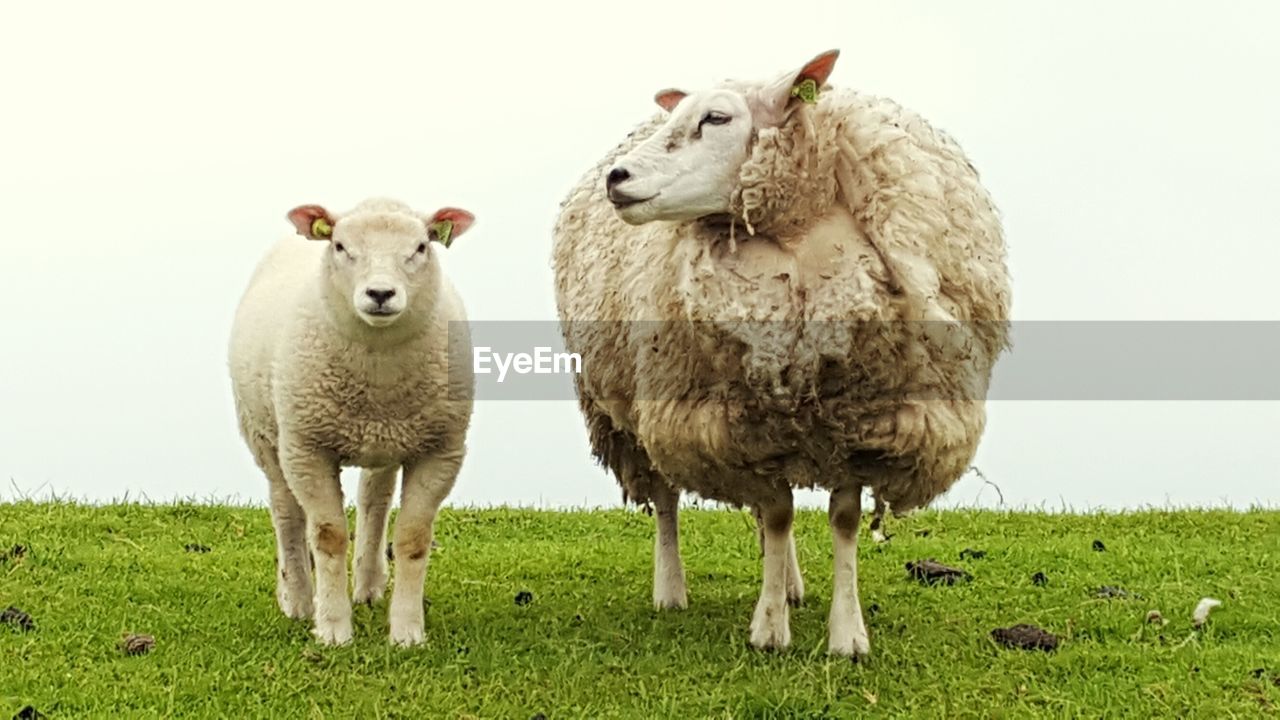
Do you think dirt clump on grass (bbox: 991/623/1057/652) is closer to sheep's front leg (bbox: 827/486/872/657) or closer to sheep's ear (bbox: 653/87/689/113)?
sheep's front leg (bbox: 827/486/872/657)

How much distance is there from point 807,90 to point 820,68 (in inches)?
4.3

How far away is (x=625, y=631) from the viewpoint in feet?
26.5

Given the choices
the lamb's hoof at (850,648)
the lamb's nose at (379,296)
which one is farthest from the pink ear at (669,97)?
the lamb's hoof at (850,648)

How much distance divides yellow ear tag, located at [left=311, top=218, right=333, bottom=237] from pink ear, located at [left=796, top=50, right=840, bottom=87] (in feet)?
7.38

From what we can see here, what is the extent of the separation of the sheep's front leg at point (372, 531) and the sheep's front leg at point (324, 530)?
0.67 meters

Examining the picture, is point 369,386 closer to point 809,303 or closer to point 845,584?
point 809,303

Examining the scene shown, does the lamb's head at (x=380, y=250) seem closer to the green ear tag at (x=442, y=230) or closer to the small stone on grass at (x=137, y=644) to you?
the green ear tag at (x=442, y=230)

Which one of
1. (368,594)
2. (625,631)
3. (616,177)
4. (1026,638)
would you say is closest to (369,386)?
(616,177)

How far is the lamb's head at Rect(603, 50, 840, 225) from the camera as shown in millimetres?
6773

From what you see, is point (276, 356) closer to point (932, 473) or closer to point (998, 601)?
point (932, 473)

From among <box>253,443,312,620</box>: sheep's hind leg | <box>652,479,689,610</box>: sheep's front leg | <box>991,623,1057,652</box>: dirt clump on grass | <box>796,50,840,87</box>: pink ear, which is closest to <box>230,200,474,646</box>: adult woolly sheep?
<box>253,443,312,620</box>: sheep's hind leg

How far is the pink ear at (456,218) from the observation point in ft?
24.3

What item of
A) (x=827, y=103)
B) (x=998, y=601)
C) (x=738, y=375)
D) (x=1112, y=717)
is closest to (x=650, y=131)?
(x=827, y=103)

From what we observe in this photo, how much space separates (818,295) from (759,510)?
5.29ft
